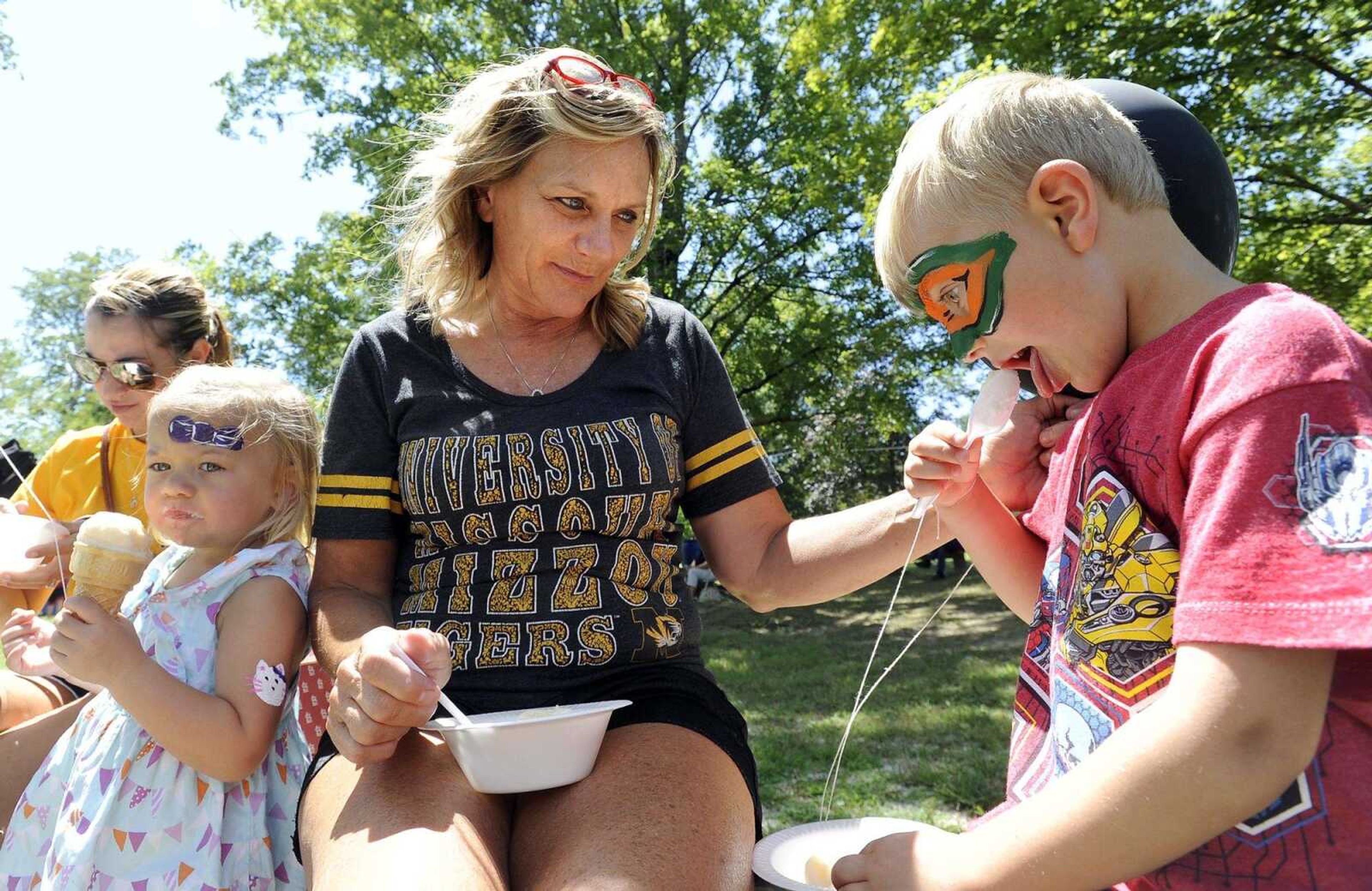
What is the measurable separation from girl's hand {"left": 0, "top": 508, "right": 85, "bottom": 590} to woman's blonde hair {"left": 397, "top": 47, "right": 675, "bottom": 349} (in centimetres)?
96

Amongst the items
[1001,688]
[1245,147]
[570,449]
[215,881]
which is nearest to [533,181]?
[570,449]

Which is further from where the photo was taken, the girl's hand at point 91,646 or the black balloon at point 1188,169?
the girl's hand at point 91,646

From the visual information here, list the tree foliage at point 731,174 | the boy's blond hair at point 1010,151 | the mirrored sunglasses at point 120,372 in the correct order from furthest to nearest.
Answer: the tree foliage at point 731,174, the mirrored sunglasses at point 120,372, the boy's blond hair at point 1010,151

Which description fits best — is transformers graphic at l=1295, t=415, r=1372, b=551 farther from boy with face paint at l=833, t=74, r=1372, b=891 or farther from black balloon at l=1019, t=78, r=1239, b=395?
black balloon at l=1019, t=78, r=1239, b=395

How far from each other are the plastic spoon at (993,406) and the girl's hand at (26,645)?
2101 millimetres

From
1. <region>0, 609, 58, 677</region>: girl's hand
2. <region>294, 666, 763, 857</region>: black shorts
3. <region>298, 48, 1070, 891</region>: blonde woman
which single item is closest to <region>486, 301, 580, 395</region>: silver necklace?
<region>298, 48, 1070, 891</region>: blonde woman

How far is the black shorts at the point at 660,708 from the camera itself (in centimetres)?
194

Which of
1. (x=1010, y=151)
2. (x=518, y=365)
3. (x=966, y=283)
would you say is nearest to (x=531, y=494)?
(x=518, y=365)

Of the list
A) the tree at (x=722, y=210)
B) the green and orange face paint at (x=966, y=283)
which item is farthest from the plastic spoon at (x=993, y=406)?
the tree at (x=722, y=210)

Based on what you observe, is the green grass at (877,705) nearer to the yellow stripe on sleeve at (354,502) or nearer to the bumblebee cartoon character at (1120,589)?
the yellow stripe on sleeve at (354,502)

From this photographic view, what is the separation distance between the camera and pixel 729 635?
11898 mm

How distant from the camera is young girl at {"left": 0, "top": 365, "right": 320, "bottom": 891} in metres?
1.90

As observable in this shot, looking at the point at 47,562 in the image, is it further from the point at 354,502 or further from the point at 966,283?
the point at 966,283

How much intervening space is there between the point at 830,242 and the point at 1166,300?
475 inches
